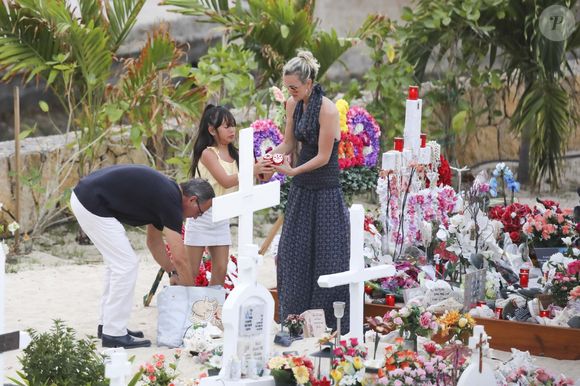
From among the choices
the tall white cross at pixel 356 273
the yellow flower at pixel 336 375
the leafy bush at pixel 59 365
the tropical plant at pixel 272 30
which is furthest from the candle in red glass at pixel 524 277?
the tropical plant at pixel 272 30

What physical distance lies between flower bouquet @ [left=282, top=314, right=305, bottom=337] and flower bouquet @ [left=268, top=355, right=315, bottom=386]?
5.60 ft

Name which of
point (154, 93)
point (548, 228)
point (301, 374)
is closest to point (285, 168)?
point (301, 374)

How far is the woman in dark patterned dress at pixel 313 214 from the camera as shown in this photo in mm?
7371

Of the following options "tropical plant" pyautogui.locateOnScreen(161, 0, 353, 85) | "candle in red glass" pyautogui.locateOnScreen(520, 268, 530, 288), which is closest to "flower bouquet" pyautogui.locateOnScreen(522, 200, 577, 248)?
"candle in red glass" pyautogui.locateOnScreen(520, 268, 530, 288)

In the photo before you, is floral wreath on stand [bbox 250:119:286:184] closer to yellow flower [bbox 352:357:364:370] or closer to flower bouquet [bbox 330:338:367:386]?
flower bouquet [bbox 330:338:367:386]

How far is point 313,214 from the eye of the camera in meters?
7.55

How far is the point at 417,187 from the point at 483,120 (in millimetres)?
6206

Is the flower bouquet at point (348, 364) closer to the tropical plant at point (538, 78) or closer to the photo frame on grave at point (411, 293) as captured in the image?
the photo frame on grave at point (411, 293)

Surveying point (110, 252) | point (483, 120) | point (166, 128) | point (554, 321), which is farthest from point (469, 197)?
point (483, 120)

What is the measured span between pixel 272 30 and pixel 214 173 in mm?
4059

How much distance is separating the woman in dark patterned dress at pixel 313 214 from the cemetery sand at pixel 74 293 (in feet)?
1.30

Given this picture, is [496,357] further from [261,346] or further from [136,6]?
[136,6]

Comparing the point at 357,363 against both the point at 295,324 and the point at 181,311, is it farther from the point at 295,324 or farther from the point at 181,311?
the point at 181,311

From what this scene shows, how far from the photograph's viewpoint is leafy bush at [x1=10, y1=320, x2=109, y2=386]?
559 centimetres
